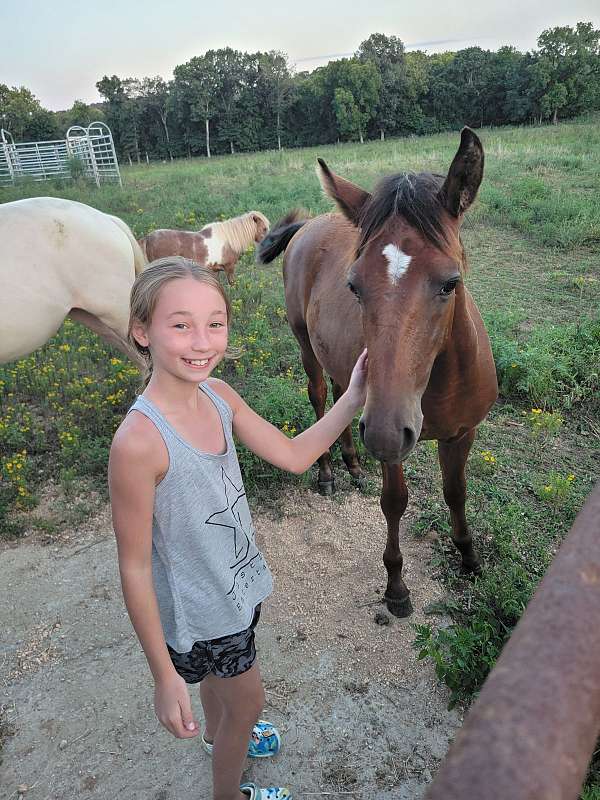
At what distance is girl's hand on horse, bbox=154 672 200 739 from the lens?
130cm

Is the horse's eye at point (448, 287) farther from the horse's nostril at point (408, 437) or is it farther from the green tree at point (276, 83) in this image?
the green tree at point (276, 83)

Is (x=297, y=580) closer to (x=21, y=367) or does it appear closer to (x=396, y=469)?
(x=396, y=469)

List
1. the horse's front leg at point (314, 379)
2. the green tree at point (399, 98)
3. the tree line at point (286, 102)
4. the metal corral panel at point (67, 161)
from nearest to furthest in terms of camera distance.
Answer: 1. the horse's front leg at point (314, 379)
2. the metal corral panel at point (67, 161)
3. the tree line at point (286, 102)
4. the green tree at point (399, 98)

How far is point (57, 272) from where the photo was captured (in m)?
3.91

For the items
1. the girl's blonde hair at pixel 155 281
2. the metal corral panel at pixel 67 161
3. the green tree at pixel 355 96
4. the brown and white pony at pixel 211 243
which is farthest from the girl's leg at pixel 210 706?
the green tree at pixel 355 96

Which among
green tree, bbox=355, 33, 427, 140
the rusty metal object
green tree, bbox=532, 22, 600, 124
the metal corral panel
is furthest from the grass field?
green tree, bbox=355, 33, 427, 140

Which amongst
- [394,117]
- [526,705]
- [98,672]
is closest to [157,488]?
[526,705]

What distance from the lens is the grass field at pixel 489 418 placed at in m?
2.88

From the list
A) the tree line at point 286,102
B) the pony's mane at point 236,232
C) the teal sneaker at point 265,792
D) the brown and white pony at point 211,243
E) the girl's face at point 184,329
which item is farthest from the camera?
the tree line at point 286,102

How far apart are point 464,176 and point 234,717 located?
78.5 inches

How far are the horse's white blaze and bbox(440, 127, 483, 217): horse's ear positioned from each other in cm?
34

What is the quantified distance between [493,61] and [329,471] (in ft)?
195

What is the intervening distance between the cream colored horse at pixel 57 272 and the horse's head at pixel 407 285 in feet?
9.24

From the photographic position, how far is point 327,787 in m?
2.08
